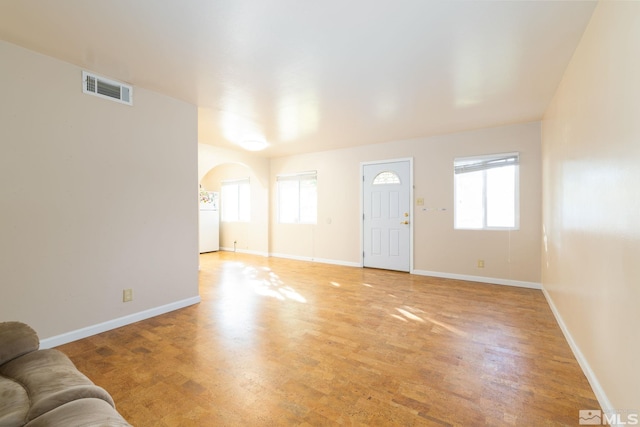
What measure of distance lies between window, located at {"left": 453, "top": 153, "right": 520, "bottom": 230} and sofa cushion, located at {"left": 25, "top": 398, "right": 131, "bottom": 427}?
4946 millimetres

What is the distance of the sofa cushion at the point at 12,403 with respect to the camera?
872 mm

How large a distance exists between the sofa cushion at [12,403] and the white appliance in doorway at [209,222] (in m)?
6.83

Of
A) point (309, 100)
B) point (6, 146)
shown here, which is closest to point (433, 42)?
point (309, 100)

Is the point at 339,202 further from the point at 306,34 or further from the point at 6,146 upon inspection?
the point at 6,146

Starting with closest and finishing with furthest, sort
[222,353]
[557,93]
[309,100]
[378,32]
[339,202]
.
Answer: [378,32] < [222,353] < [557,93] < [309,100] < [339,202]

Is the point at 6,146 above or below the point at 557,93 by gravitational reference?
below

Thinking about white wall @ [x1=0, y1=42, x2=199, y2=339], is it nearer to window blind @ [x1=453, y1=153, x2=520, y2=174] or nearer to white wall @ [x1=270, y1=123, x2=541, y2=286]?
white wall @ [x1=270, y1=123, x2=541, y2=286]

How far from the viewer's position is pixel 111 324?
2.81 metres

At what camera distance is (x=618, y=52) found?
1507 mm

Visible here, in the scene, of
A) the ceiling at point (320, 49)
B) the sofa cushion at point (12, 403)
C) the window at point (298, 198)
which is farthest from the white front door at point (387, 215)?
the sofa cushion at point (12, 403)

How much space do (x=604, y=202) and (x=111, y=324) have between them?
416 centimetres

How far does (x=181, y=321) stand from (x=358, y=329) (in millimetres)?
1914

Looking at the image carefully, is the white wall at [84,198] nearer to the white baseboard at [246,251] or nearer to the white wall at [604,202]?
the white baseboard at [246,251]

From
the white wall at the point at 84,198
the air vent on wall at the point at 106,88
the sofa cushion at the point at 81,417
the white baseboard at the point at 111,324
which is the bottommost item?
the white baseboard at the point at 111,324
